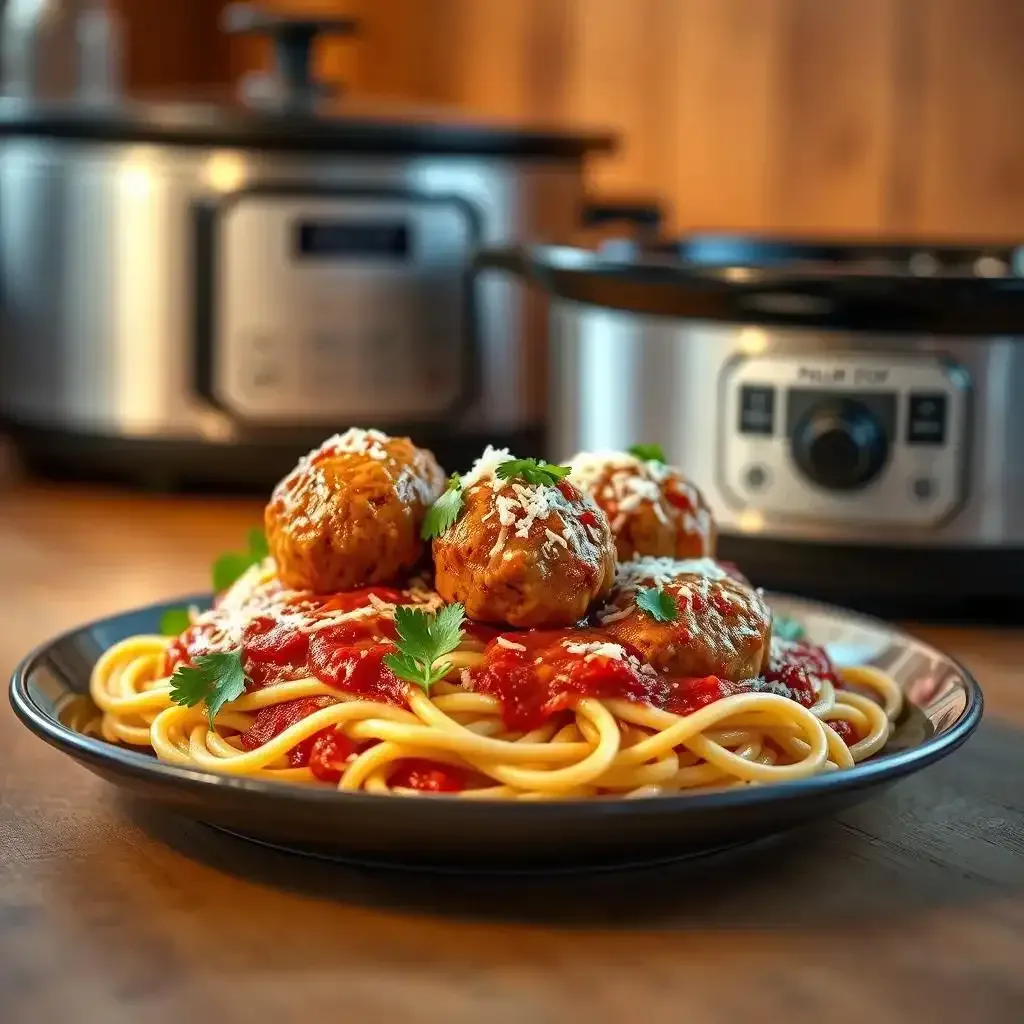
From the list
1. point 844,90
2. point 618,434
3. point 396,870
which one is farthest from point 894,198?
point 396,870

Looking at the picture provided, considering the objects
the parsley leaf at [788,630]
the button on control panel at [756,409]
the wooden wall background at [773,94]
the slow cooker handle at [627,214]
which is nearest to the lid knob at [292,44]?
the slow cooker handle at [627,214]

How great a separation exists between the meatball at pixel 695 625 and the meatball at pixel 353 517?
13 cm

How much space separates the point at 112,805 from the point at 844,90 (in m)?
1.55

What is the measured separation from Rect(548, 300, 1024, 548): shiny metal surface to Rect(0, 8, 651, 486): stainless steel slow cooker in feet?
1.48

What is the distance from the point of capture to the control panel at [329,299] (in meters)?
2.09

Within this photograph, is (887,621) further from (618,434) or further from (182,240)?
(182,240)

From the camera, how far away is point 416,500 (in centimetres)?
108

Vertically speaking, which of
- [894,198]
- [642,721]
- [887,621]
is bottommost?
[887,621]

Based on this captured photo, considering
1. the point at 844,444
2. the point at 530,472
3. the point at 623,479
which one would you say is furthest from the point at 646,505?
the point at 844,444

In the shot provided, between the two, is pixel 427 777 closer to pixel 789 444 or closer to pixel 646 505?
pixel 646 505

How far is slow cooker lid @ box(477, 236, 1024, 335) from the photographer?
5.09ft

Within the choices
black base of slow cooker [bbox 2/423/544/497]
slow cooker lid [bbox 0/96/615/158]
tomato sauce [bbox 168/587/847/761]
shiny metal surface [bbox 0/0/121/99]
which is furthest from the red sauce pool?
shiny metal surface [bbox 0/0/121/99]

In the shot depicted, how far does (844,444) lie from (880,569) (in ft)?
0.40

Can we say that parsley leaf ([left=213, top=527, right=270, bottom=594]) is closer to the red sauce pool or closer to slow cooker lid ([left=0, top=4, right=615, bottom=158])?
the red sauce pool
